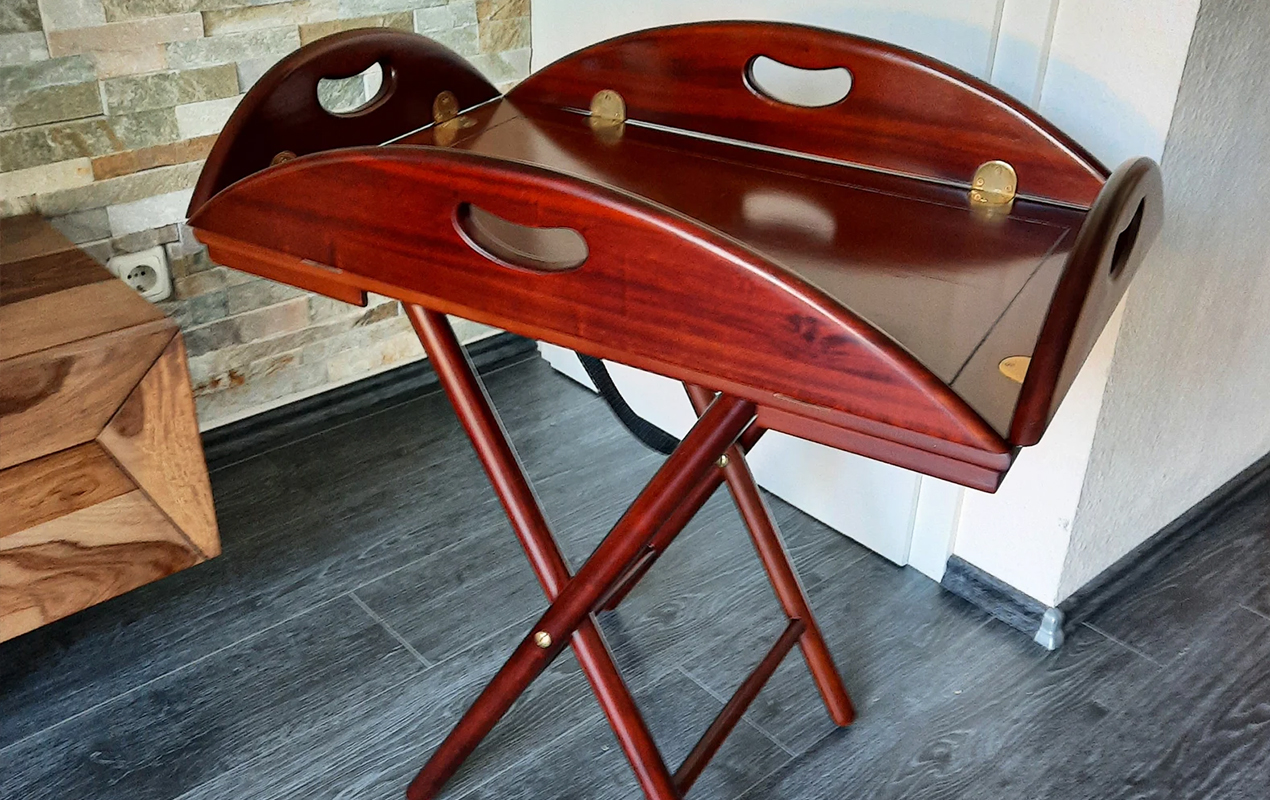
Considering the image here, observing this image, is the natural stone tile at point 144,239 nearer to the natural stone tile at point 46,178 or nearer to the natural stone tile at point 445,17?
the natural stone tile at point 46,178

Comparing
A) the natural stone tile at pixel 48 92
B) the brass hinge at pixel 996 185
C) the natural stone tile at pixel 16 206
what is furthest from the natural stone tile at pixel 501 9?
the brass hinge at pixel 996 185

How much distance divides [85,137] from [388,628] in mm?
833

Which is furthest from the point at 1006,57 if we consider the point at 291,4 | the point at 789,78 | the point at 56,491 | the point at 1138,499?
the point at 56,491

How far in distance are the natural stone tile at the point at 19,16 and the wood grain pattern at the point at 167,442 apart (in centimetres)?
54

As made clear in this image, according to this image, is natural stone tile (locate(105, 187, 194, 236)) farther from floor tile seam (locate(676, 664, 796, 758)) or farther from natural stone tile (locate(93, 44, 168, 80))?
floor tile seam (locate(676, 664, 796, 758))

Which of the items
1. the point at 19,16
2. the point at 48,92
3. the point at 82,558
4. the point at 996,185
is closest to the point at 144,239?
the point at 48,92

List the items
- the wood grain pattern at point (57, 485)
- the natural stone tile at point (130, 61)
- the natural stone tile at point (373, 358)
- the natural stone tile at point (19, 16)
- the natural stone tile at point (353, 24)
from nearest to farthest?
the wood grain pattern at point (57, 485)
the natural stone tile at point (19, 16)
the natural stone tile at point (130, 61)
the natural stone tile at point (353, 24)
the natural stone tile at point (373, 358)

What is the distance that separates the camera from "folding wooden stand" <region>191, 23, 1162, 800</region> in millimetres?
811

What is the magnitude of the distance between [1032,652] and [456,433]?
1037 millimetres

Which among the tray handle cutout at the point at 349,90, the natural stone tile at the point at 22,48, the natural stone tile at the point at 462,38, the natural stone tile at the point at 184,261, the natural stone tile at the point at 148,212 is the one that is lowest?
the natural stone tile at the point at 184,261

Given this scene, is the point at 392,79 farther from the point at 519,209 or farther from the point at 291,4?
the point at 291,4

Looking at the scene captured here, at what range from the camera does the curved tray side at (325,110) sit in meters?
1.16

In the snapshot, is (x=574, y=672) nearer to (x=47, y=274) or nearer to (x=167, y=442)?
(x=167, y=442)

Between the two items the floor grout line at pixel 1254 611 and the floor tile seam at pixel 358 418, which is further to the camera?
the floor tile seam at pixel 358 418
